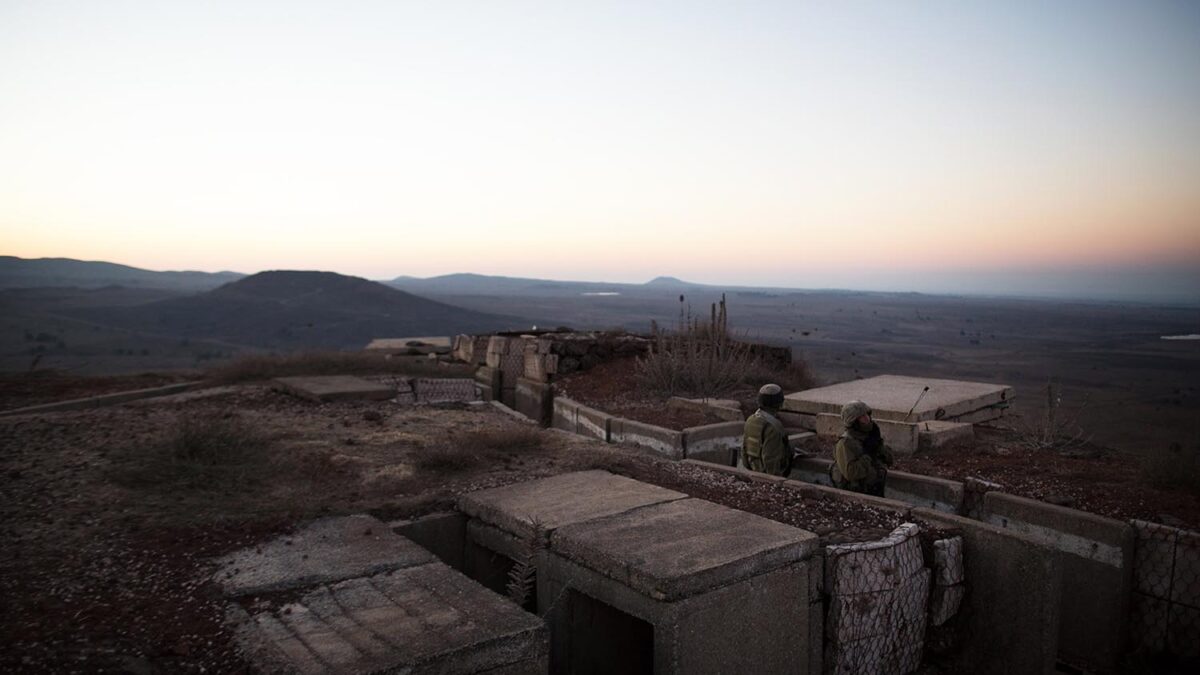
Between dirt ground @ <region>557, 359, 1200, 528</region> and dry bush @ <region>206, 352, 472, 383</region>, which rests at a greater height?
dry bush @ <region>206, 352, 472, 383</region>

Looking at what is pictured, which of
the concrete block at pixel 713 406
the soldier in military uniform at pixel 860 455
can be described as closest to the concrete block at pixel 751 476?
the soldier in military uniform at pixel 860 455

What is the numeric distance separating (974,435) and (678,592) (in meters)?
5.63

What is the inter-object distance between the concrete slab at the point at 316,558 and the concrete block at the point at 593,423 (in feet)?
13.4

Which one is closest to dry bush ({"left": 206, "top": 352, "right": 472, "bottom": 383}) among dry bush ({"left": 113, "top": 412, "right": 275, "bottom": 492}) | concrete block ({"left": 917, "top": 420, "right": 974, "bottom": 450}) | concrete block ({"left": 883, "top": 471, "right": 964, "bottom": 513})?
dry bush ({"left": 113, "top": 412, "right": 275, "bottom": 492})

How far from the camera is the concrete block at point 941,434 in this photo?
742 centimetres

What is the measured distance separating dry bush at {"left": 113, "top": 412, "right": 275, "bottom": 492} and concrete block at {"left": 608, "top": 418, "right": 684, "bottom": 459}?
3581mm

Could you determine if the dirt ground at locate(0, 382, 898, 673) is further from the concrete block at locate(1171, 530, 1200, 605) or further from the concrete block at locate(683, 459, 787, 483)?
the concrete block at locate(1171, 530, 1200, 605)

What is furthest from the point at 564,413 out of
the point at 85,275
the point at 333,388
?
the point at 85,275

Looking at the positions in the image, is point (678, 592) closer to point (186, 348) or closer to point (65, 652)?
point (65, 652)

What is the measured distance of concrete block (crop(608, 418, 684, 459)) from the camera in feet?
24.2

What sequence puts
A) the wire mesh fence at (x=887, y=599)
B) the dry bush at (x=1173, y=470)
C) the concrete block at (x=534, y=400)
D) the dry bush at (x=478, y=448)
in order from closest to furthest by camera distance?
1. the wire mesh fence at (x=887, y=599)
2. the dry bush at (x=1173, y=470)
3. the dry bush at (x=478, y=448)
4. the concrete block at (x=534, y=400)

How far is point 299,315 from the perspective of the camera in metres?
48.3

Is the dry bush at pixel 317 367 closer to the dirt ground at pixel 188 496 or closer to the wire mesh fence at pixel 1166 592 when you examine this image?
the dirt ground at pixel 188 496

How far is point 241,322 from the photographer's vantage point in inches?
1778
